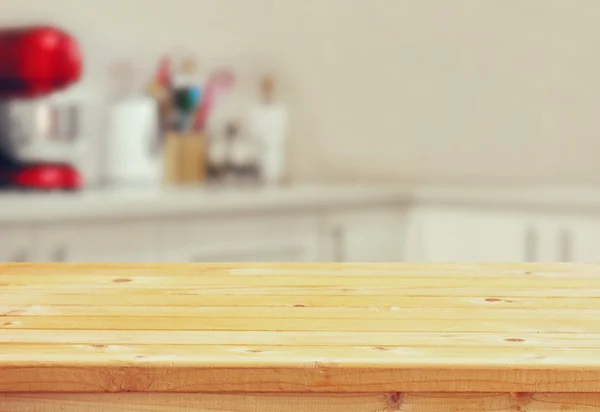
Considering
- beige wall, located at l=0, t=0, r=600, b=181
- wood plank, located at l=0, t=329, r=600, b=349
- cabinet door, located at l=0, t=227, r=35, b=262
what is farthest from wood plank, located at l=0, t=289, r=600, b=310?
beige wall, located at l=0, t=0, r=600, b=181

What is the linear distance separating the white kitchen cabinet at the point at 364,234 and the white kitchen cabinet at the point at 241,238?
0.24ft

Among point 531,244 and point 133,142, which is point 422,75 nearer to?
point 531,244

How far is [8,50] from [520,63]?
63.2 inches

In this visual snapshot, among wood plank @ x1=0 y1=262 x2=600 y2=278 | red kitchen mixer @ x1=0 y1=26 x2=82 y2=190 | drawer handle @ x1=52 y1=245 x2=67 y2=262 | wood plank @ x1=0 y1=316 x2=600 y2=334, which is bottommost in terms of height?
drawer handle @ x1=52 y1=245 x2=67 y2=262

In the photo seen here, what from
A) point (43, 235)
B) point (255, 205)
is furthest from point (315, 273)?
point (255, 205)

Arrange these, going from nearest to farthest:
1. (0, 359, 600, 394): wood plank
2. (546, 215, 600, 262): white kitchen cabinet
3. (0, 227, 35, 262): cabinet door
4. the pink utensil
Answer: (0, 359, 600, 394): wood plank < (0, 227, 35, 262): cabinet door < (546, 215, 600, 262): white kitchen cabinet < the pink utensil

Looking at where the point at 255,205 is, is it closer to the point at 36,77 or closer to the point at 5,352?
the point at 36,77

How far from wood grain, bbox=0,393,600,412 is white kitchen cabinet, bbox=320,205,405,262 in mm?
1858

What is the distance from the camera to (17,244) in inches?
69.0

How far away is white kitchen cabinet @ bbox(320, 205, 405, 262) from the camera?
245cm

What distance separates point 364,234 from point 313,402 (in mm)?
1999

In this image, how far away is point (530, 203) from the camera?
2.40 m

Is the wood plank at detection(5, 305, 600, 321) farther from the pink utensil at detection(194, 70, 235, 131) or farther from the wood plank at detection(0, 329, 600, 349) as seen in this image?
the pink utensil at detection(194, 70, 235, 131)

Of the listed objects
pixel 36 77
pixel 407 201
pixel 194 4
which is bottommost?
pixel 407 201
